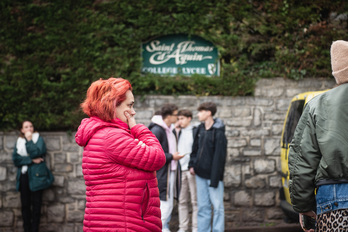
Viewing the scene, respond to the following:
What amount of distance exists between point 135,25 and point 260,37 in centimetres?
249

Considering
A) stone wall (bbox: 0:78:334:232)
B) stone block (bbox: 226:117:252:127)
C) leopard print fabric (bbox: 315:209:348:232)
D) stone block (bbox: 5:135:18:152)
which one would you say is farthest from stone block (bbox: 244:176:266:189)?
leopard print fabric (bbox: 315:209:348:232)

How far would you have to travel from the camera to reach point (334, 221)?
2.56 metres

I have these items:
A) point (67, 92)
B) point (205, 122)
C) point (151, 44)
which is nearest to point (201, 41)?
point (151, 44)

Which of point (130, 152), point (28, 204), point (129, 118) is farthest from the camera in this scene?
point (28, 204)

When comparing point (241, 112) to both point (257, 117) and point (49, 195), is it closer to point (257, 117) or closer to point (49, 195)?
point (257, 117)

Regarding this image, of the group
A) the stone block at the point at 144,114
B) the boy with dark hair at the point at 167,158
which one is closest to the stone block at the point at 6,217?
the stone block at the point at 144,114

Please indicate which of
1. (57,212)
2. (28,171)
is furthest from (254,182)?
(28,171)

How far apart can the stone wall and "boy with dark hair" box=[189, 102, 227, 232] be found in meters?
1.37

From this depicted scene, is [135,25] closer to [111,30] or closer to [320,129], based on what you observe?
[111,30]

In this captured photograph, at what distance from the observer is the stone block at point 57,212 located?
7.71 meters

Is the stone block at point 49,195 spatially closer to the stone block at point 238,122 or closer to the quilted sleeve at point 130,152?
the stone block at point 238,122

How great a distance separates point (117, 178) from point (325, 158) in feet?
4.37

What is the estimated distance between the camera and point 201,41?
8.22 meters

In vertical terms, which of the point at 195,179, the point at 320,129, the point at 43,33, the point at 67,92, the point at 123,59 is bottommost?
the point at 195,179
